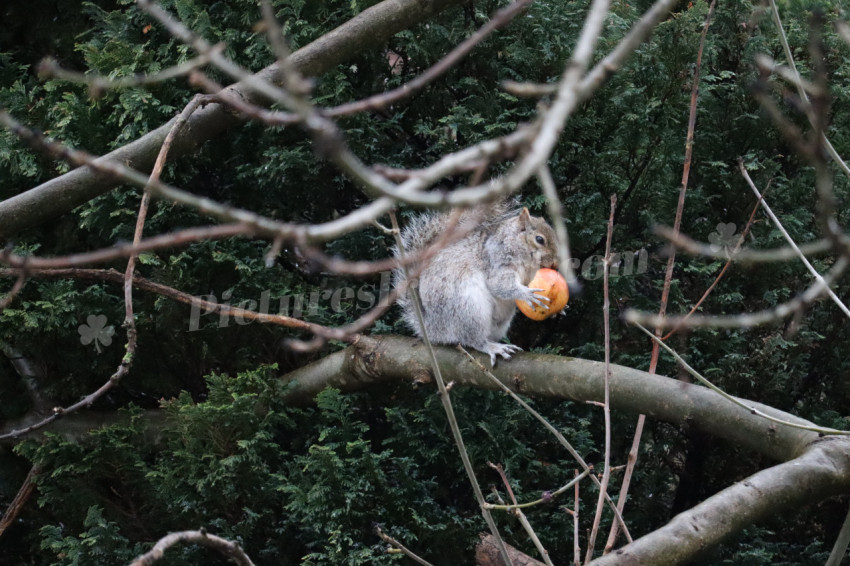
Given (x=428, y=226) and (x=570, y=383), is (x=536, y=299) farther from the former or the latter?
(x=428, y=226)

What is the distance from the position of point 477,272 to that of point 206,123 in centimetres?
105

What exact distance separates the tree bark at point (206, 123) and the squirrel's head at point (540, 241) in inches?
31.0

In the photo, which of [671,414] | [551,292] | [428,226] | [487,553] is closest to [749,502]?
[671,414]

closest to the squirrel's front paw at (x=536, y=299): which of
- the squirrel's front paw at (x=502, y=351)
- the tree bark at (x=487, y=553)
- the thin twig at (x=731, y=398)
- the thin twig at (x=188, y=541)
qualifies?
the squirrel's front paw at (x=502, y=351)

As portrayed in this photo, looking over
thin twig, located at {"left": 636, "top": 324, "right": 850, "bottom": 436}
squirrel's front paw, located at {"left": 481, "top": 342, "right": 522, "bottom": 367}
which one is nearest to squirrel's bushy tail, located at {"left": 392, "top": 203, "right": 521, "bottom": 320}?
squirrel's front paw, located at {"left": 481, "top": 342, "right": 522, "bottom": 367}

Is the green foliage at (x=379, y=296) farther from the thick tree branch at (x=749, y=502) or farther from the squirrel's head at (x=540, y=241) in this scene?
the thick tree branch at (x=749, y=502)

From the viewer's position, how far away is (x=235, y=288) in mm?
2996

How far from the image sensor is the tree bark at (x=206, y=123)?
8.78 feet

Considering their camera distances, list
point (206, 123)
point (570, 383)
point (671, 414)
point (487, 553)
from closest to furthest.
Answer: point (671, 414) < point (570, 383) < point (487, 553) < point (206, 123)

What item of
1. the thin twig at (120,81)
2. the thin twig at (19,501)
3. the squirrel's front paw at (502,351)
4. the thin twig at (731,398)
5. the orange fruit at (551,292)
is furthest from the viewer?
the thin twig at (19,501)

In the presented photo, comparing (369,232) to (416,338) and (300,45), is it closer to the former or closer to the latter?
(416,338)

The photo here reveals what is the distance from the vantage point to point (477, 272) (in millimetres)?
3113

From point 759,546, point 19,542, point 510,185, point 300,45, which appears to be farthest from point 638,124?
point 19,542

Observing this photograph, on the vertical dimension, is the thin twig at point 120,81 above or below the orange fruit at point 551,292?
above
